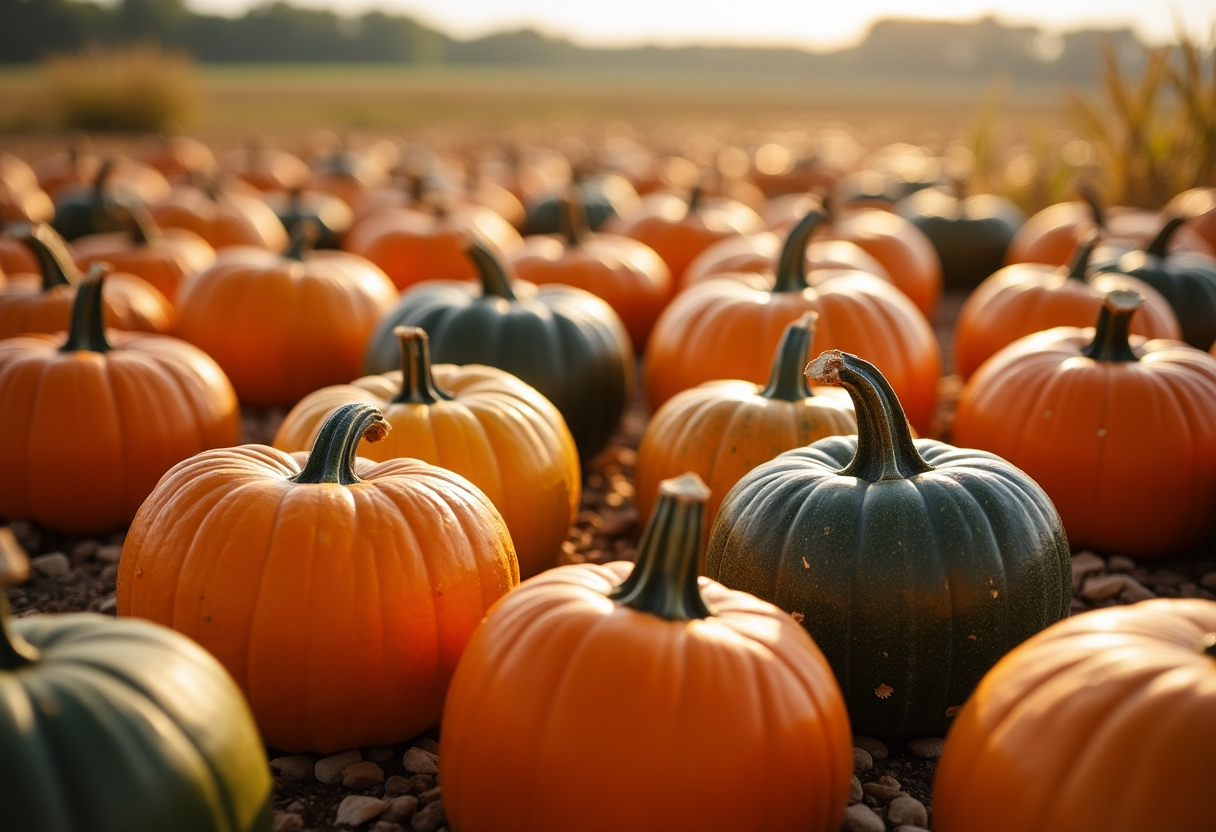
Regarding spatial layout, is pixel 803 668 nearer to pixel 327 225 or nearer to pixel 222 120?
pixel 327 225

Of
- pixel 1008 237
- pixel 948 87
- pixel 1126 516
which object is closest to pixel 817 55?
pixel 948 87

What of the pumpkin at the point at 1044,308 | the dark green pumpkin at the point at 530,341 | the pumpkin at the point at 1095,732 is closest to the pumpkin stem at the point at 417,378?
the dark green pumpkin at the point at 530,341

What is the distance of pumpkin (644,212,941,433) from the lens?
199 inches

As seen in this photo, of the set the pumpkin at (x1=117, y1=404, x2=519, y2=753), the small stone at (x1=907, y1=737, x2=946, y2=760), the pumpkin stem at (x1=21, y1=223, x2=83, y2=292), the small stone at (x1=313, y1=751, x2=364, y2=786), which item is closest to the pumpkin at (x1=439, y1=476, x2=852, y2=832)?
the pumpkin at (x1=117, y1=404, x2=519, y2=753)

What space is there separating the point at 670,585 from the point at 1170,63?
8.71 m

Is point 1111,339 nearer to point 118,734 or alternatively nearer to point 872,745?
point 872,745

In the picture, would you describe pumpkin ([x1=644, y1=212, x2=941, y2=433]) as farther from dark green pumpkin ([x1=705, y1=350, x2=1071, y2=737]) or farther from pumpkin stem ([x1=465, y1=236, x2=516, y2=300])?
dark green pumpkin ([x1=705, y1=350, x2=1071, y2=737])

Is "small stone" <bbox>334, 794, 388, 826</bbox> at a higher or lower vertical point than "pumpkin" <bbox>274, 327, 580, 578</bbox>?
lower

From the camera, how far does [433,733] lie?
3.26 m

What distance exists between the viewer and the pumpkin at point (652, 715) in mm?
2271

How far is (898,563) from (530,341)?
99.2 inches

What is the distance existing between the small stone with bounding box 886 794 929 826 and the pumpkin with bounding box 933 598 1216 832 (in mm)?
305

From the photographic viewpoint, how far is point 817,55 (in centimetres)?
9550

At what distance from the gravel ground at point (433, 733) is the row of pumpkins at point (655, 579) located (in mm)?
94
